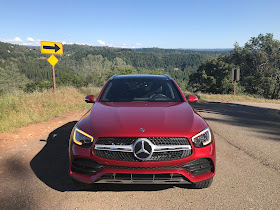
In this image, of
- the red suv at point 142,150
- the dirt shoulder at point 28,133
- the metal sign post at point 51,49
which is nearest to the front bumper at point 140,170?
the red suv at point 142,150

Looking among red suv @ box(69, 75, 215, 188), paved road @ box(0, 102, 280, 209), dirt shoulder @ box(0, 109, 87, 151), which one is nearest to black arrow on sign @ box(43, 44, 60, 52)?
dirt shoulder @ box(0, 109, 87, 151)

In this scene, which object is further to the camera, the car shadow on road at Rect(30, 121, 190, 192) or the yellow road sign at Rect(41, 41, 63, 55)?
the yellow road sign at Rect(41, 41, 63, 55)

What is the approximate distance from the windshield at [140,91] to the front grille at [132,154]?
4.31 feet

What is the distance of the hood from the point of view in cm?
246

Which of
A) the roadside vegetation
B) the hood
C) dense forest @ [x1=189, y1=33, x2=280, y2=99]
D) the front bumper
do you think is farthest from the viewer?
dense forest @ [x1=189, y1=33, x2=280, y2=99]

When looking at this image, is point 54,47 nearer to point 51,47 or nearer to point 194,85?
point 51,47

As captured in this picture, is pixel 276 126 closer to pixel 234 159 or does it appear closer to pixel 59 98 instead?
pixel 234 159

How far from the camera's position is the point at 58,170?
3.44 metres

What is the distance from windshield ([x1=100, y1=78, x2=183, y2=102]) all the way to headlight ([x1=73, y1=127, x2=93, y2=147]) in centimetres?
117

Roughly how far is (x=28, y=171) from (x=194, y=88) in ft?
169

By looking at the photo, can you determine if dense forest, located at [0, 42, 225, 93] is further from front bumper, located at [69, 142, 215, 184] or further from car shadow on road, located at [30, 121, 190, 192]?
front bumper, located at [69, 142, 215, 184]

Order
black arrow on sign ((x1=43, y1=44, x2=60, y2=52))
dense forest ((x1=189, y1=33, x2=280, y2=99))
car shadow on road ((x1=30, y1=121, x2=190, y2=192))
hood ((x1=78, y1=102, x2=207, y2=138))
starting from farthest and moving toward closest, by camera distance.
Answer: dense forest ((x1=189, y1=33, x2=280, y2=99)) → black arrow on sign ((x1=43, y1=44, x2=60, y2=52)) → car shadow on road ((x1=30, y1=121, x2=190, y2=192)) → hood ((x1=78, y1=102, x2=207, y2=138))

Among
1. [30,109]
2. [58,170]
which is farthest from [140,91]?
[30,109]

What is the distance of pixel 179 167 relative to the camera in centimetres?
238
